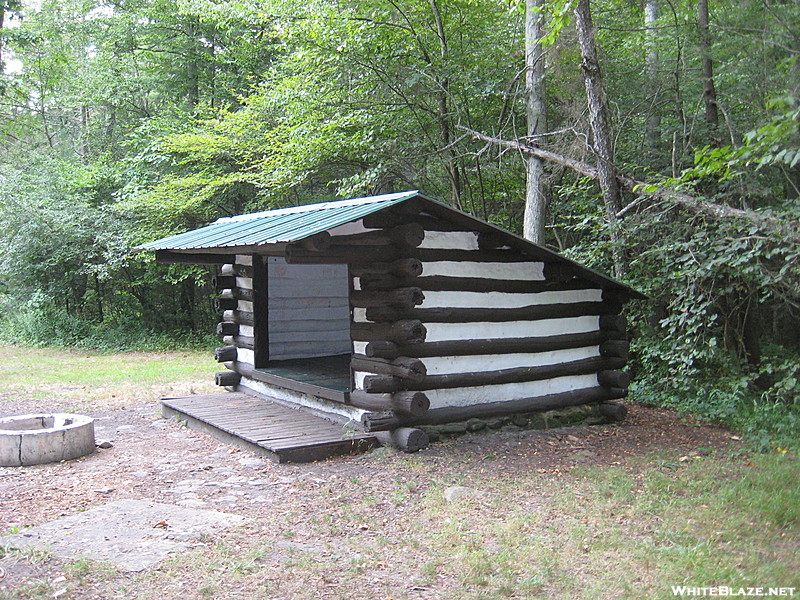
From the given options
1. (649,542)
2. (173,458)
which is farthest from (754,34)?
(173,458)

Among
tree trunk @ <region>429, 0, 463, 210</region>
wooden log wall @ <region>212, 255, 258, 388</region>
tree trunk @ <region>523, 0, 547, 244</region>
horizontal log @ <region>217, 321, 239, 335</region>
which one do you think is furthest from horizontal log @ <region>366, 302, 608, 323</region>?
tree trunk @ <region>429, 0, 463, 210</region>

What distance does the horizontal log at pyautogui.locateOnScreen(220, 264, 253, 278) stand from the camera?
1020 cm

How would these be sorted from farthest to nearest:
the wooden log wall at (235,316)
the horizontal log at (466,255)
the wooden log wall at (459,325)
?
the wooden log wall at (235,316) → the horizontal log at (466,255) → the wooden log wall at (459,325)

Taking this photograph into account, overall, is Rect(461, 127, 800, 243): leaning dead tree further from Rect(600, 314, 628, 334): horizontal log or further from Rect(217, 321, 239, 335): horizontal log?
A: Rect(217, 321, 239, 335): horizontal log

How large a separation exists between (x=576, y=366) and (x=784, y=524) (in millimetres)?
3913

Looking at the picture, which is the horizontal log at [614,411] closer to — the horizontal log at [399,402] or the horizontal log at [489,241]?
the horizontal log at [489,241]

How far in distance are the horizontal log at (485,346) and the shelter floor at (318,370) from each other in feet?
3.17

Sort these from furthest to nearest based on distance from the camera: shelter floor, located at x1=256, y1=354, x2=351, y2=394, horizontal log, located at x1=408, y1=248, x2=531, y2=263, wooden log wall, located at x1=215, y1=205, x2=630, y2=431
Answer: shelter floor, located at x1=256, y1=354, x2=351, y2=394
horizontal log, located at x1=408, y1=248, x2=531, y2=263
wooden log wall, located at x1=215, y1=205, x2=630, y2=431

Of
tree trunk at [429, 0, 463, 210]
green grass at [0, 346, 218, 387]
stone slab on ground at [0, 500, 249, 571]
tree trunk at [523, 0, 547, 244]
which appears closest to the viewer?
stone slab on ground at [0, 500, 249, 571]

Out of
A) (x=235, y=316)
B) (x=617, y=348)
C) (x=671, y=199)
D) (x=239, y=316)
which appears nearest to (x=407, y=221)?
(x=617, y=348)

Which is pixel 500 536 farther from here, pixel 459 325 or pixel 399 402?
pixel 459 325

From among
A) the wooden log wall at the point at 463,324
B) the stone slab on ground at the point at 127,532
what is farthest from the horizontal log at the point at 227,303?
the stone slab on ground at the point at 127,532

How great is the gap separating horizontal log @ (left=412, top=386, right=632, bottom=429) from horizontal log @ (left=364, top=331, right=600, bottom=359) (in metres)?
0.59

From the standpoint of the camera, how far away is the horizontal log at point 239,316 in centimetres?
1020
